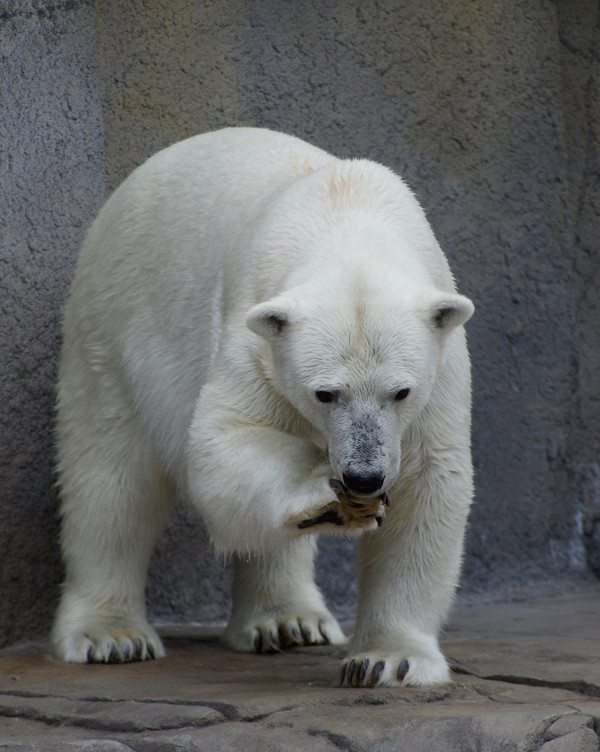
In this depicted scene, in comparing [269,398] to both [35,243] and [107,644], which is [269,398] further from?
[35,243]

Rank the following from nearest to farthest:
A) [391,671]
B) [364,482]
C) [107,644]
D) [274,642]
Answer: [364,482]
[391,671]
[107,644]
[274,642]

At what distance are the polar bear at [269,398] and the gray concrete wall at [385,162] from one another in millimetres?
222

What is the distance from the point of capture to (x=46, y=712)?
2.95 meters

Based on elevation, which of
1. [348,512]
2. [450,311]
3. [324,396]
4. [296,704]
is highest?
[450,311]

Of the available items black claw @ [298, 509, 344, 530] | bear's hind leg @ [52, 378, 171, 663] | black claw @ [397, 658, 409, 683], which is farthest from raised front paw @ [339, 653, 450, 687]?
bear's hind leg @ [52, 378, 171, 663]

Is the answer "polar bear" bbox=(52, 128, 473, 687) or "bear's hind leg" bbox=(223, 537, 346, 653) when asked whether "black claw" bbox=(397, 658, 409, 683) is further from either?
"bear's hind leg" bbox=(223, 537, 346, 653)

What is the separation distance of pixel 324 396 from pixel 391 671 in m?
0.80

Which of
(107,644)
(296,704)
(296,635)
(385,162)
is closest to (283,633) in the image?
(296,635)

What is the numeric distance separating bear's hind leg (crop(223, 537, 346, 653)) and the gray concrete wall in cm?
58

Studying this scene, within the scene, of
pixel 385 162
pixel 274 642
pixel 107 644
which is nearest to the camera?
pixel 107 644

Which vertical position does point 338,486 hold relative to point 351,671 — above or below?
above

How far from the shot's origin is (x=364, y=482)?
8.91ft

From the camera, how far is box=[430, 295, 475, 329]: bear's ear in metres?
2.98

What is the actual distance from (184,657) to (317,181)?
1.63m
